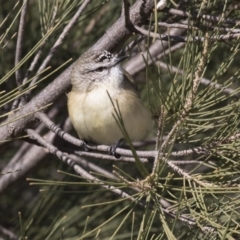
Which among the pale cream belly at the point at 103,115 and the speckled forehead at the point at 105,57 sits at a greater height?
the speckled forehead at the point at 105,57

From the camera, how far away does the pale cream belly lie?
266 centimetres

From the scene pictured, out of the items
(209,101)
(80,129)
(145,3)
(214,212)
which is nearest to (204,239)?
(214,212)

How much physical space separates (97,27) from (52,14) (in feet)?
2.30

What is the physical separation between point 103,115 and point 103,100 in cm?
6

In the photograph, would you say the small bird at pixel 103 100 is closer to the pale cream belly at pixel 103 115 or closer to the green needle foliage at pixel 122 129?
the pale cream belly at pixel 103 115

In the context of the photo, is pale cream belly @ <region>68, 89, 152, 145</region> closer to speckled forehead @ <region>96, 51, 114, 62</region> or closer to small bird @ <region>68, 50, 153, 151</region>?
small bird @ <region>68, 50, 153, 151</region>

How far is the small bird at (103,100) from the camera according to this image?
268 cm

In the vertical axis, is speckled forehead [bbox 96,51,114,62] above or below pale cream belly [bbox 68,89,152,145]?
above

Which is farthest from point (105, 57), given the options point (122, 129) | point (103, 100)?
point (122, 129)

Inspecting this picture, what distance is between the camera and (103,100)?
2656 mm

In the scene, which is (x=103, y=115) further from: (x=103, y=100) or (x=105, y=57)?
(x=105, y=57)

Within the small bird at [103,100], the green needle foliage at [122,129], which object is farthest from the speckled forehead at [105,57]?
the green needle foliage at [122,129]

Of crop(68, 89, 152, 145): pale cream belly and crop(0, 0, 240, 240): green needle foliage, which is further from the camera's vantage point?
crop(68, 89, 152, 145): pale cream belly

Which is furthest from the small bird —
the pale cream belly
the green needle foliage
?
the green needle foliage
